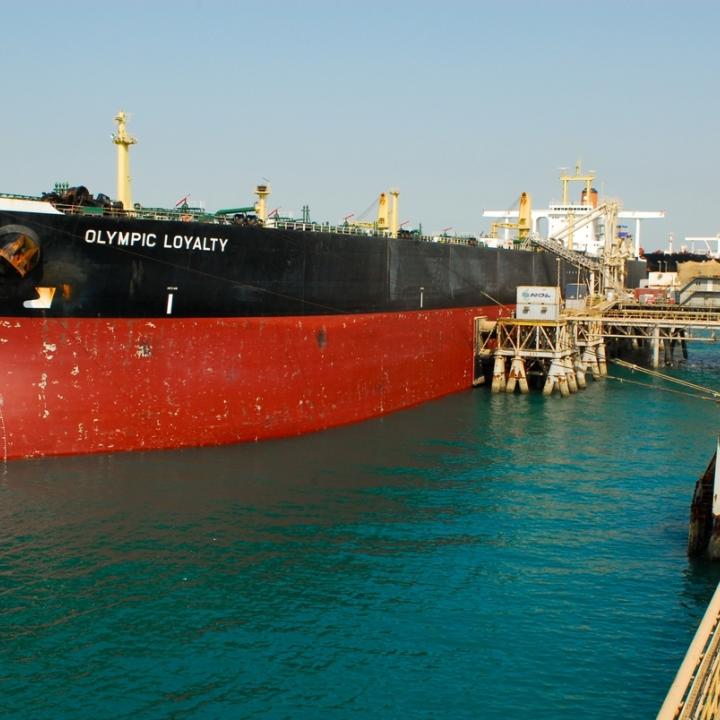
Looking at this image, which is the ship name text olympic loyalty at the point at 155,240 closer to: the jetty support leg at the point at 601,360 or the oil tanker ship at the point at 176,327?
the oil tanker ship at the point at 176,327

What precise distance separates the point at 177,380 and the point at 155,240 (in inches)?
155

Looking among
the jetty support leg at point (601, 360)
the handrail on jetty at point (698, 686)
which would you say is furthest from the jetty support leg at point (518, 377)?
the handrail on jetty at point (698, 686)

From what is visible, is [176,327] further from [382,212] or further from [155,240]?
[382,212]

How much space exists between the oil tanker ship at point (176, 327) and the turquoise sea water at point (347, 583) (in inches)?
44.4

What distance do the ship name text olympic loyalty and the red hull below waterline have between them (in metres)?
2.09

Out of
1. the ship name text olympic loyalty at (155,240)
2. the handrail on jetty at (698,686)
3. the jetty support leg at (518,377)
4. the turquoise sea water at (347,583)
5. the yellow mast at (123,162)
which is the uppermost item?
the yellow mast at (123,162)

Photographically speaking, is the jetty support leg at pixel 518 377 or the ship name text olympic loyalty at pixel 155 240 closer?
the ship name text olympic loyalty at pixel 155 240

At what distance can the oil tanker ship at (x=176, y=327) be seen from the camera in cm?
2197

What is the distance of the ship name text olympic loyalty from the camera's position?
75.0 feet

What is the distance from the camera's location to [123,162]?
1013 inches

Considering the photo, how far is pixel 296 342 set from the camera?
2667 centimetres

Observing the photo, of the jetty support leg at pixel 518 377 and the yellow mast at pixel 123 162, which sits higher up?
the yellow mast at pixel 123 162

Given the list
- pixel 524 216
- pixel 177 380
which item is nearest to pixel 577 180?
pixel 524 216

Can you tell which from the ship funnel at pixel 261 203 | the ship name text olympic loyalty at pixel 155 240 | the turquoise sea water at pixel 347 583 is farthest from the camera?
the ship funnel at pixel 261 203
